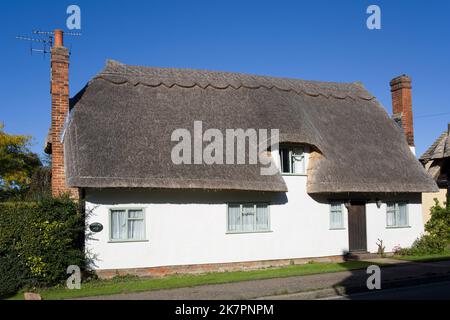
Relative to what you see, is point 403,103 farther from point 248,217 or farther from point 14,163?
point 14,163

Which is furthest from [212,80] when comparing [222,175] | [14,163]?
[14,163]

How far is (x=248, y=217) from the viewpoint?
62.1 feet

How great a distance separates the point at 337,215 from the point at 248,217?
4.24m

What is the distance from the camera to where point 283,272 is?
55.5 feet

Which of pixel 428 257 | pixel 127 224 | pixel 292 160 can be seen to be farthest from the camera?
pixel 428 257

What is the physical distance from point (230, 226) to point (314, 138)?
5.07m

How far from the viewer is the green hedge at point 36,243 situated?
47.2 ft

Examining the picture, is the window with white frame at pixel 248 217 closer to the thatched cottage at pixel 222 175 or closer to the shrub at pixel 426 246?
the thatched cottage at pixel 222 175

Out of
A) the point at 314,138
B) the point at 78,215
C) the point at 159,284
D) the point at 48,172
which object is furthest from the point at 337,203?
the point at 48,172

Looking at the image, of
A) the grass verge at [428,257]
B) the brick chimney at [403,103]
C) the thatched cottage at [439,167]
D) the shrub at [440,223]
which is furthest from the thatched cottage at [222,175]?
the thatched cottage at [439,167]

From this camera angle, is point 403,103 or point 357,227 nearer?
point 357,227

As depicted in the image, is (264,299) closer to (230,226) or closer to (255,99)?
(230,226)

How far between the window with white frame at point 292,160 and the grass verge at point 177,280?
12.3 feet

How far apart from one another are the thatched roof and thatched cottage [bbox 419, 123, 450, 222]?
Result: 5.05 m
